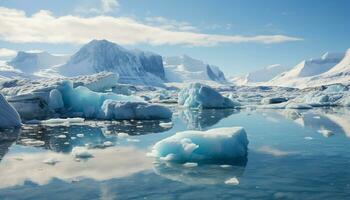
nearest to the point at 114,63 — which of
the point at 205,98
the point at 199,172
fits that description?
the point at 205,98

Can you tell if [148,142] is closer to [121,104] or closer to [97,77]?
[121,104]

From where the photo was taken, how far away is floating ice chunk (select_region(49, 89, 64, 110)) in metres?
18.5

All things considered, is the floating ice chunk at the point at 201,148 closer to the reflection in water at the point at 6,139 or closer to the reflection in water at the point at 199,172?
the reflection in water at the point at 199,172

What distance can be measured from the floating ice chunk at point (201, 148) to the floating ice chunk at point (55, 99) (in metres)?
10.7

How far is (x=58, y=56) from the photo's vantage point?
7785 inches

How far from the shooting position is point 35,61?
622ft

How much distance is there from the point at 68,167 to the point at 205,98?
20.0 metres

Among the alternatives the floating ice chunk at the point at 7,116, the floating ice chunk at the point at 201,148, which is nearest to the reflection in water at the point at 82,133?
the floating ice chunk at the point at 7,116

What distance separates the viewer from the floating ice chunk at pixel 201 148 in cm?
828

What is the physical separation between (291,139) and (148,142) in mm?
3809

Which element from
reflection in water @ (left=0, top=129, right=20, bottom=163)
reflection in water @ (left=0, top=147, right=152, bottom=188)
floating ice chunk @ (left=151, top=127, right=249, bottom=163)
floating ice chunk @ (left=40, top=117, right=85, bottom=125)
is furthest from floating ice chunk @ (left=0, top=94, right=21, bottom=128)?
floating ice chunk @ (left=151, top=127, right=249, bottom=163)

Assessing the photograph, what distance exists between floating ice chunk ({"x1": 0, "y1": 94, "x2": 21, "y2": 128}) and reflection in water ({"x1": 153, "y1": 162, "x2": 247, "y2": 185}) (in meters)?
7.51

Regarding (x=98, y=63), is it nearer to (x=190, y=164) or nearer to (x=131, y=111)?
(x=131, y=111)

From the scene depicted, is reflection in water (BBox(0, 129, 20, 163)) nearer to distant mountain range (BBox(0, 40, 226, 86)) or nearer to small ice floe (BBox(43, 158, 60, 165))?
small ice floe (BBox(43, 158, 60, 165))
